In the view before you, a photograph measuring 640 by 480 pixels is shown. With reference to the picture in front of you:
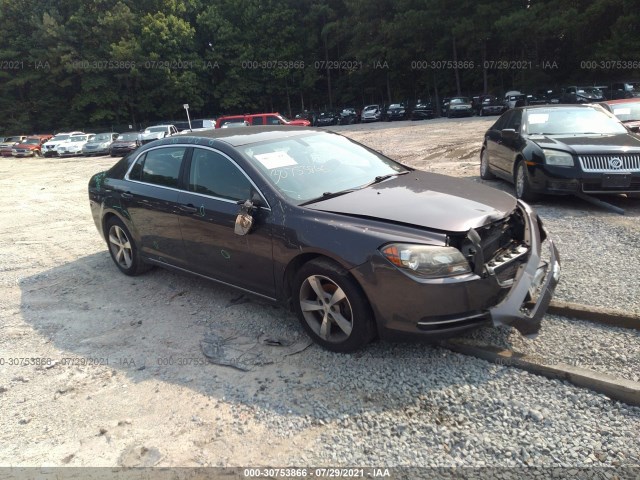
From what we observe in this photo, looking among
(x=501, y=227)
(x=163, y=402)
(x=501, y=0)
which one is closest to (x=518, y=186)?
(x=501, y=227)

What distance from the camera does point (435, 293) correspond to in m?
3.13

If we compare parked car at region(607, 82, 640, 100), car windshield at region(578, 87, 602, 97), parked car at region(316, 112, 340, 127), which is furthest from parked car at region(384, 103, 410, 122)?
parked car at region(607, 82, 640, 100)

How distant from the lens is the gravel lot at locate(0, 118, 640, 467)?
2.67m

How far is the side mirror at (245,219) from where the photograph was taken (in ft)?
12.7

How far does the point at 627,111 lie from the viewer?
36.6 feet

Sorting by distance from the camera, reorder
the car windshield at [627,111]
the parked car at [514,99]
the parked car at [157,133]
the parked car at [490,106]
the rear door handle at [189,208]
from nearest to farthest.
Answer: the rear door handle at [189,208], the car windshield at [627,111], the parked car at [157,133], the parked car at [490,106], the parked car at [514,99]

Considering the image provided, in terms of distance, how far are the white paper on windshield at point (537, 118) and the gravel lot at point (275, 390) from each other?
3399 mm

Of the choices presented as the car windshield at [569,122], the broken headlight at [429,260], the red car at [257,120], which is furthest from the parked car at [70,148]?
the broken headlight at [429,260]

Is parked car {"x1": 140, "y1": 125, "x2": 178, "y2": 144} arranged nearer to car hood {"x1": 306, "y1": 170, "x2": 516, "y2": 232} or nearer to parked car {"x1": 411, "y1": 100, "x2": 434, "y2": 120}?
parked car {"x1": 411, "y1": 100, "x2": 434, "y2": 120}

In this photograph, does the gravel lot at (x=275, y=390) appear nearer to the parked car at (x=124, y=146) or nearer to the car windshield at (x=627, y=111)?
the car windshield at (x=627, y=111)

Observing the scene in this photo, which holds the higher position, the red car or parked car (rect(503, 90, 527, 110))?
the red car

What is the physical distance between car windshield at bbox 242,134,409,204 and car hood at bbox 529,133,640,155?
341 cm

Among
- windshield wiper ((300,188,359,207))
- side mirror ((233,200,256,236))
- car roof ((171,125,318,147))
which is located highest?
car roof ((171,125,318,147))

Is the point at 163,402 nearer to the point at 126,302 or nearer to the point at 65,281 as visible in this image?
the point at 126,302
